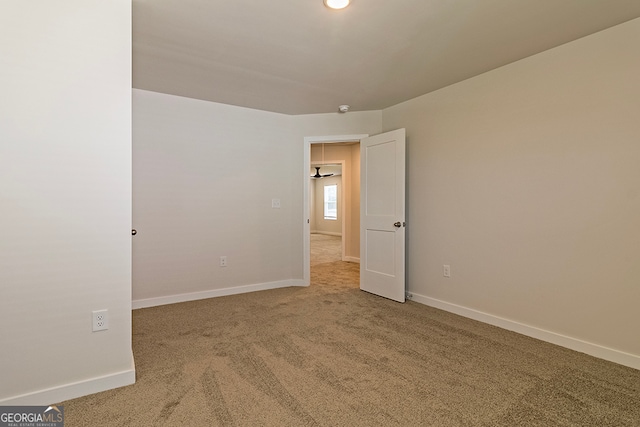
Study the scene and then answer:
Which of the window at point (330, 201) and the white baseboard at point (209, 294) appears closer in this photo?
the white baseboard at point (209, 294)

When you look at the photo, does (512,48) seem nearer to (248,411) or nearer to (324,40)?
→ (324,40)

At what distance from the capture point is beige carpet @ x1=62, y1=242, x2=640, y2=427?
1.62m

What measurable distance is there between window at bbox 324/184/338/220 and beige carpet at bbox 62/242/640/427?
30.0 ft

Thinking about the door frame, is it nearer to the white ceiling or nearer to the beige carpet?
the white ceiling

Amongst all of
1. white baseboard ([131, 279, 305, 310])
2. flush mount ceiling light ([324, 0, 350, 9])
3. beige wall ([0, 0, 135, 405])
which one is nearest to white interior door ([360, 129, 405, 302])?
white baseboard ([131, 279, 305, 310])

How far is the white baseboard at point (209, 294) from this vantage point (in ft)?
11.3

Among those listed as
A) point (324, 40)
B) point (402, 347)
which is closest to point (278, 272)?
point (402, 347)

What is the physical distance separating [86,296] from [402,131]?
326 cm

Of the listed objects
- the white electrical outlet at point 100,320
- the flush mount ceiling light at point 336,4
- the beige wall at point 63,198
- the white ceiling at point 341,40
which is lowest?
the white electrical outlet at point 100,320

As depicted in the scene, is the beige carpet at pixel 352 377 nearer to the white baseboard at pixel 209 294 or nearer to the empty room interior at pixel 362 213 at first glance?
the empty room interior at pixel 362 213

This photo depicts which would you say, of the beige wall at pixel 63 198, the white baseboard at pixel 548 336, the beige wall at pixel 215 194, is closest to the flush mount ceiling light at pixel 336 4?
the beige wall at pixel 63 198

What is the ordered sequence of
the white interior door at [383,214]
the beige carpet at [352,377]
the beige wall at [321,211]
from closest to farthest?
the beige carpet at [352,377] → the white interior door at [383,214] → the beige wall at [321,211]

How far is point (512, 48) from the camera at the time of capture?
8.31 feet

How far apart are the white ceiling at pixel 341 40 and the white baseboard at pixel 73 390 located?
2.32m
